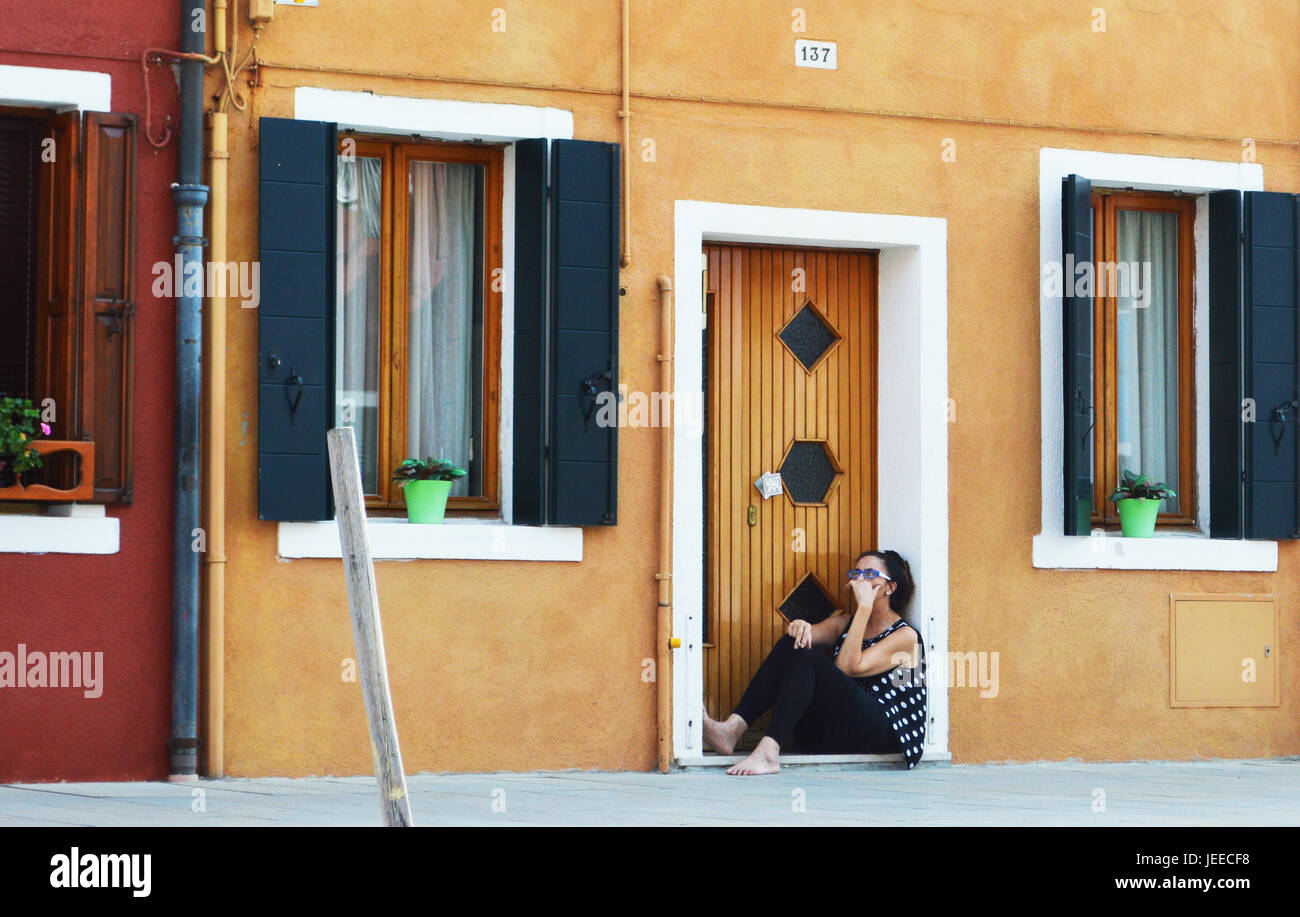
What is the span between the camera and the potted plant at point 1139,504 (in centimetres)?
998

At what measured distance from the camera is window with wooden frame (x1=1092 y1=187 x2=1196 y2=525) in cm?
1017

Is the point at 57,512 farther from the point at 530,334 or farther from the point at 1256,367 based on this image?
the point at 1256,367

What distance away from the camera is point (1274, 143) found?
10320mm

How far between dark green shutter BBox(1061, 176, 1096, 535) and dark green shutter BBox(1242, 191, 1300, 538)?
2.93 ft

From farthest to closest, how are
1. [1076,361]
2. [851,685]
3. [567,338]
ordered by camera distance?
[1076,361], [851,685], [567,338]

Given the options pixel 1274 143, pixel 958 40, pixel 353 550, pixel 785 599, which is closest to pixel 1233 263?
pixel 1274 143

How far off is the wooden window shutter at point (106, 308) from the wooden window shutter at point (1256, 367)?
5.44 m

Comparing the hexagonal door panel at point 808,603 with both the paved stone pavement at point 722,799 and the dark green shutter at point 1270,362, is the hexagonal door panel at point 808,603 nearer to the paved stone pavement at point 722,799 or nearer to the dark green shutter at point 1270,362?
the paved stone pavement at point 722,799

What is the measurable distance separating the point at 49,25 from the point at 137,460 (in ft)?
6.04

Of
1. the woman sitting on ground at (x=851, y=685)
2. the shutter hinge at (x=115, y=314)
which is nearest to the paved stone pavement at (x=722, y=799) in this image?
the woman sitting on ground at (x=851, y=685)

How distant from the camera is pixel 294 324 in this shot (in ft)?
27.9

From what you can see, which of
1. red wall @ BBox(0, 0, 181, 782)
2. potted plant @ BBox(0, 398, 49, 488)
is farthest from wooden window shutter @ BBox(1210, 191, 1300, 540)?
potted plant @ BBox(0, 398, 49, 488)

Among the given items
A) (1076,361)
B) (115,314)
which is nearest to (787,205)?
(1076,361)

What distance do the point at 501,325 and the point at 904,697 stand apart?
2601 mm
